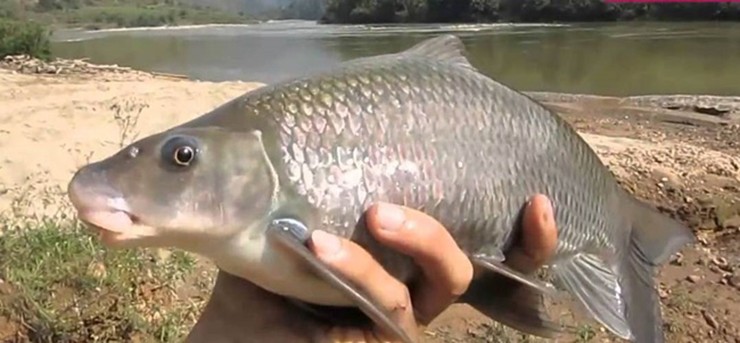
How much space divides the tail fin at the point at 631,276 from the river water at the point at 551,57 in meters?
14.4

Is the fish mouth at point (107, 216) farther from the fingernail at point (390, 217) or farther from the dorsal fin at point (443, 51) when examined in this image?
the dorsal fin at point (443, 51)

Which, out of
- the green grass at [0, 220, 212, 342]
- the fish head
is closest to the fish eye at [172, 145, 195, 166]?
the fish head

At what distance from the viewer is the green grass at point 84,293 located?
380 cm

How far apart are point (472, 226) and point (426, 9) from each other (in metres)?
60.4

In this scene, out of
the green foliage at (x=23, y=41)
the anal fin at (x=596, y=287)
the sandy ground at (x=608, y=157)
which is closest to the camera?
the anal fin at (x=596, y=287)

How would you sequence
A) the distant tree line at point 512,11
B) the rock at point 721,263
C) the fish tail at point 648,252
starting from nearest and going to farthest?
1. the fish tail at point 648,252
2. the rock at point 721,263
3. the distant tree line at point 512,11

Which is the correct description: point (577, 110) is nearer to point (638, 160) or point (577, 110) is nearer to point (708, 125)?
point (708, 125)

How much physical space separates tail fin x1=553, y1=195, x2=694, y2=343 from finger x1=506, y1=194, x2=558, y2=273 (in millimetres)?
119

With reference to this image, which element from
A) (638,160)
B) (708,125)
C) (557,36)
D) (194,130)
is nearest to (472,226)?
(194,130)

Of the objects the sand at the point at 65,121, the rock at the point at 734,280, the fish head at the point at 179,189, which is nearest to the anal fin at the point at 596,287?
the fish head at the point at 179,189

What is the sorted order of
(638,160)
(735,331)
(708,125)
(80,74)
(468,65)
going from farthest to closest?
(80,74)
(708,125)
(638,160)
(735,331)
(468,65)

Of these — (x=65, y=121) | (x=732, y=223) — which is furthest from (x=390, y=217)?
(x=65, y=121)

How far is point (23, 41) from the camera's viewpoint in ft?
68.5

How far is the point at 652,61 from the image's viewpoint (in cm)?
2505
